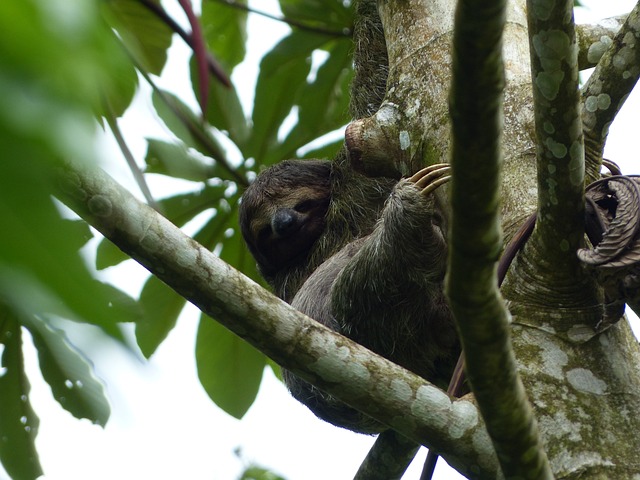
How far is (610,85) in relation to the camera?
9.31 ft

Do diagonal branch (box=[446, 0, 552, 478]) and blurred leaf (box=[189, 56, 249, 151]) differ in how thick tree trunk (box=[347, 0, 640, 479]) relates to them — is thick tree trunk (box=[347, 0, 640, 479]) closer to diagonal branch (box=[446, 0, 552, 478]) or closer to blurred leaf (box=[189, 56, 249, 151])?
diagonal branch (box=[446, 0, 552, 478])

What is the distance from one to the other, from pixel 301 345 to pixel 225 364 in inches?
111

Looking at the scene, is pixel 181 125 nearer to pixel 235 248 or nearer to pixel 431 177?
pixel 431 177

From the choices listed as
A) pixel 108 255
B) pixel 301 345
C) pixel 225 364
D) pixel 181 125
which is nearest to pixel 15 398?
pixel 108 255

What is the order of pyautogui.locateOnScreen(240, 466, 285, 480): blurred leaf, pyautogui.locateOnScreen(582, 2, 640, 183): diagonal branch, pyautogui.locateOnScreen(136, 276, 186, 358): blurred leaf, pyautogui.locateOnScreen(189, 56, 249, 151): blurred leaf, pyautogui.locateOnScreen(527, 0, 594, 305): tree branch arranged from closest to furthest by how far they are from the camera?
1. pyautogui.locateOnScreen(527, 0, 594, 305): tree branch
2. pyautogui.locateOnScreen(582, 2, 640, 183): diagonal branch
3. pyautogui.locateOnScreen(240, 466, 285, 480): blurred leaf
4. pyautogui.locateOnScreen(189, 56, 249, 151): blurred leaf
5. pyautogui.locateOnScreen(136, 276, 186, 358): blurred leaf

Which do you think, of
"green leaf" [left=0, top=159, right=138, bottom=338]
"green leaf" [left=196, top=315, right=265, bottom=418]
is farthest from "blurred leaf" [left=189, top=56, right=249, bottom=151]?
"green leaf" [left=0, top=159, right=138, bottom=338]

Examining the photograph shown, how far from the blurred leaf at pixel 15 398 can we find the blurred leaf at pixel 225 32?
2090 millimetres

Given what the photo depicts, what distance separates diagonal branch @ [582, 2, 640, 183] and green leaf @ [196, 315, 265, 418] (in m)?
2.85

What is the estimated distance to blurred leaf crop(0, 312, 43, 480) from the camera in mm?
2869

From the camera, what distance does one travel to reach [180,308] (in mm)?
5148

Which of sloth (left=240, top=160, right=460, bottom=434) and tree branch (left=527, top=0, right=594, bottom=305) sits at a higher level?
sloth (left=240, top=160, right=460, bottom=434)

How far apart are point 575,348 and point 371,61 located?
10.3 ft

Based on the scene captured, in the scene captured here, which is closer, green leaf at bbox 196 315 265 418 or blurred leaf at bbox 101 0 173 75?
blurred leaf at bbox 101 0 173 75

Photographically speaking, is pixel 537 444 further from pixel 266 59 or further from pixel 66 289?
pixel 266 59
